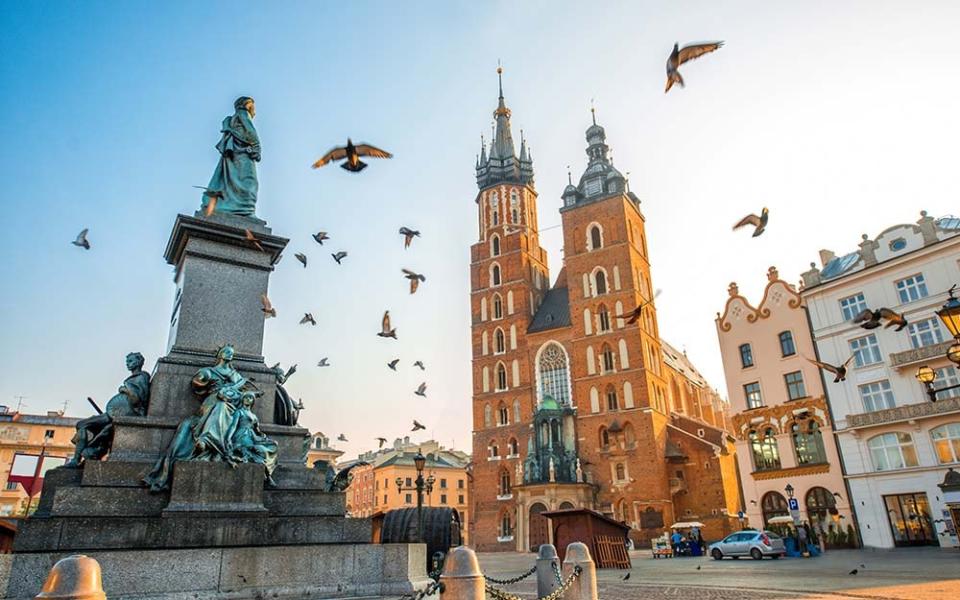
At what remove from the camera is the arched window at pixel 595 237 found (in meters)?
43.7

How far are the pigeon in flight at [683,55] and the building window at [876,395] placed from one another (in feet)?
71.7

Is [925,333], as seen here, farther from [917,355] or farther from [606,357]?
[606,357]

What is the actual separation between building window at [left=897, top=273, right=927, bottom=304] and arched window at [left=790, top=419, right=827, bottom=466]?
246 inches

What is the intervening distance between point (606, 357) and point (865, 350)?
707 inches

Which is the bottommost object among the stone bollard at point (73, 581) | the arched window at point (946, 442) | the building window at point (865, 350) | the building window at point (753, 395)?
the stone bollard at point (73, 581)

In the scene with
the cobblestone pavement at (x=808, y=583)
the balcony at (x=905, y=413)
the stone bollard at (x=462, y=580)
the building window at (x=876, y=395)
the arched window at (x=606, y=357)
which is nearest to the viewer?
the stone bollard at (x=462, y=580)

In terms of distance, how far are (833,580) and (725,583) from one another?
6.65ft

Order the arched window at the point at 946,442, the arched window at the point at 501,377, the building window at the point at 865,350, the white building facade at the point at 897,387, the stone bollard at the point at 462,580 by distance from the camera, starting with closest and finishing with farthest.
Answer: the stone bollard at the point at 462,580, the arched window at the point at 946,442, the white building facade at the point at 897,387, the building window at the point at 865,350, the arched window at the point at 501,377

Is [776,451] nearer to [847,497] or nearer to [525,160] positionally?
[847,497]

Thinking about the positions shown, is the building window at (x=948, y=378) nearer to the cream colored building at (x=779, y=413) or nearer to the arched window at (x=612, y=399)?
the cream colored building at (x=779, y=413)

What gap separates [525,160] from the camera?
5750 centimetres

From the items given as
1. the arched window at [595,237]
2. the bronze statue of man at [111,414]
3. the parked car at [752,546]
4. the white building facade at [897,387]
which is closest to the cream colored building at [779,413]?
the white building facade at [897,387]

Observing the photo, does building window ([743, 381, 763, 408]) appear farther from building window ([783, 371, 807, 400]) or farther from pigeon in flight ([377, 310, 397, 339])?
pigeon in flight ([377, 310, 397, 339])

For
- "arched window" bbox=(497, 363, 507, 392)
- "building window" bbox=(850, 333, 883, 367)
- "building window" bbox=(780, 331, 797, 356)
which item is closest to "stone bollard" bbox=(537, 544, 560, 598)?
"building window" bbox=(850, 333, 883, 367)
